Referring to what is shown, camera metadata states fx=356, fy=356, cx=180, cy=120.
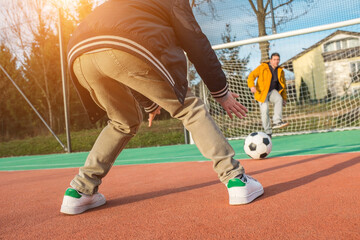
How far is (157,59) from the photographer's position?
1933mm

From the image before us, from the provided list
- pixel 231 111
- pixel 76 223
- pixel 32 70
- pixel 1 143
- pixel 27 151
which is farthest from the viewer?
pixel 32 70

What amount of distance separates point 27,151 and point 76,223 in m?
10.5

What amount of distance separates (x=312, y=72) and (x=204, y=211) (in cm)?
785

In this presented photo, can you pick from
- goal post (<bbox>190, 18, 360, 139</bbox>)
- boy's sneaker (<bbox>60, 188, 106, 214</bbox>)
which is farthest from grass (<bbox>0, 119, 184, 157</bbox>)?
boy's sneaker (<bbox>60, 188, 106, 214</bbox>)

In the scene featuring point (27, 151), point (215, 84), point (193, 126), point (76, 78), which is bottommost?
point (27, 151)

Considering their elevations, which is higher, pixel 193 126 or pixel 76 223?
pixel 193 126

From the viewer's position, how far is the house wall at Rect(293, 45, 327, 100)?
883 cm

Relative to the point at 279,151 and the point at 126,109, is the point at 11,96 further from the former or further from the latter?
the point at 126,109

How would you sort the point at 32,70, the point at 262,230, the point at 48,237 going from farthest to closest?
1. the point at 32,70
2. the point at 48,237
3. the point at 262,230

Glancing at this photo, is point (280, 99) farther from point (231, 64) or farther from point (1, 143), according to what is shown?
point (1, 143)

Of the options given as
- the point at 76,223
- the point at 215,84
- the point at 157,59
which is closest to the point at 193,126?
the point at 215,84

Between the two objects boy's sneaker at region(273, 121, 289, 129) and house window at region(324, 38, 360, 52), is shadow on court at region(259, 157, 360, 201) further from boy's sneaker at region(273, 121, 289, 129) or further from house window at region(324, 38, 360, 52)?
house window at region(324, 38, 360, 52)

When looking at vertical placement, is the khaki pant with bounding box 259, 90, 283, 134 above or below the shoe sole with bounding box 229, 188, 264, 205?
below

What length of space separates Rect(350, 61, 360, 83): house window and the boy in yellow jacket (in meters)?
2.53
